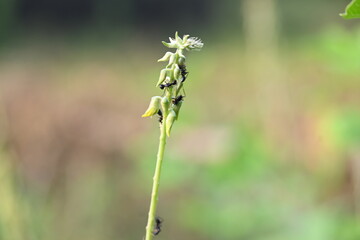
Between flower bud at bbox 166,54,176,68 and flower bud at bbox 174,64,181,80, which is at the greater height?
flower bud at bbox 166,54,176,68

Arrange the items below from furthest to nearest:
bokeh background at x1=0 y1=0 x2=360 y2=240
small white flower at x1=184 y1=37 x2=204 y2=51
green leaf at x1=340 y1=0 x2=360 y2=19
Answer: bokeh background at x1=0 y1=0 x2=360 y2=240, small white flower at x1=184 y1=37 x2=204 y2=51, green leaf at x1=340 y1=0 x2=360 y2=19

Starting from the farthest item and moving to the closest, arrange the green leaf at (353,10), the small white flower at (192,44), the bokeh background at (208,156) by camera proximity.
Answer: the bokeh background at (208,156)
the small white flower at (192,44)
the green leaf at (353,10)

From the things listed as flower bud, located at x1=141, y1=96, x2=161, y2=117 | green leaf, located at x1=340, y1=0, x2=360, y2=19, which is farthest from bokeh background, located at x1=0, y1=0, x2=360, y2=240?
green leaf, located at x1=340, y1=0, x2=360, y2=19

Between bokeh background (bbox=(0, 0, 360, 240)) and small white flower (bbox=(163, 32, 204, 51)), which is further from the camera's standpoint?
bokeh background (bbox=(0, 0, 360, 240))

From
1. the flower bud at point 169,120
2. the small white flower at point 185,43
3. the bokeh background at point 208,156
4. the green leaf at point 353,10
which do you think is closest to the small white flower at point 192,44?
the small white flower at point 185,43

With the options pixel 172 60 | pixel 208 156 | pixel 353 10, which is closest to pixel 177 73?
pixel 172 60

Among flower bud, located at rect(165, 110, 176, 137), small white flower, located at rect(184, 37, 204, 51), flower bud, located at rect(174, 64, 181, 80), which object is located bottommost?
flower bud, located at rect(165, 110, 176, 137)

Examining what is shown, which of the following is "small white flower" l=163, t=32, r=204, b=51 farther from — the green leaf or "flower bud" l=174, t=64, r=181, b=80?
the green leaf

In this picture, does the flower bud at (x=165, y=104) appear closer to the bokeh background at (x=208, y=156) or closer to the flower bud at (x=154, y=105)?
the flower bud at (x=154, y=105)

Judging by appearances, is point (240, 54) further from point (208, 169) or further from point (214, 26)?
point (208, 169)

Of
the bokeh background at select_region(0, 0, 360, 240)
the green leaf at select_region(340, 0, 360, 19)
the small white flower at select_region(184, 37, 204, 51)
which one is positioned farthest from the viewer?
the bokeh background at select_region(0, 0, 360, 240)

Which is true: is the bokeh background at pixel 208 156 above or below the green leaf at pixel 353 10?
above

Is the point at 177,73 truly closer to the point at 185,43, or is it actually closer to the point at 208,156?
the point at 185,43
